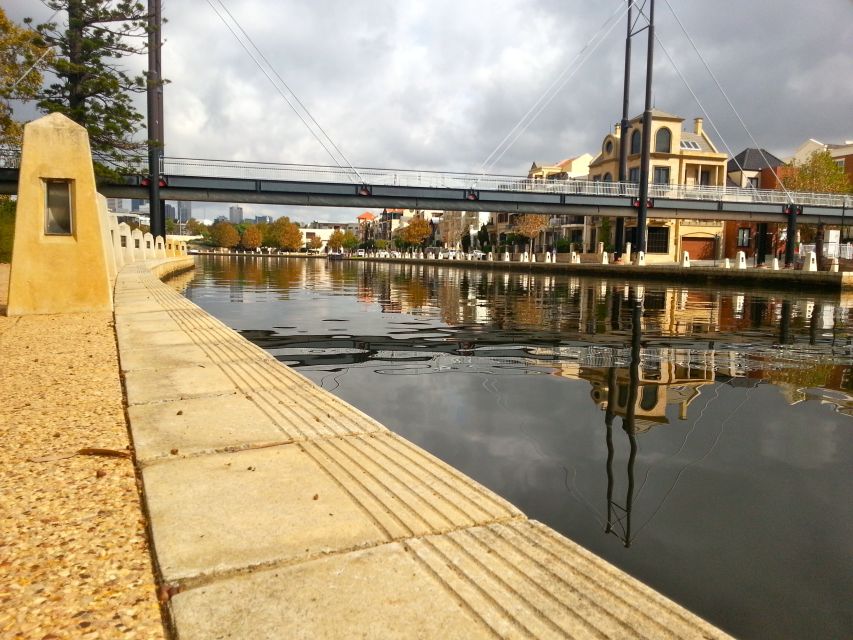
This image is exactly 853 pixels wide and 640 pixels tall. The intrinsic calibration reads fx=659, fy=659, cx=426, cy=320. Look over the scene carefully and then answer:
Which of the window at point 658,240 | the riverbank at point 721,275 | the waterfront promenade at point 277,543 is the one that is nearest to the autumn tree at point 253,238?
the window at point 658,240

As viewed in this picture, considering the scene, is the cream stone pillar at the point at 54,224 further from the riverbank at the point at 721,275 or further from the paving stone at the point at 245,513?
the riverbank at the point at 721,275

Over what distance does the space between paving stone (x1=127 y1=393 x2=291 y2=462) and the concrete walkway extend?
0.02m

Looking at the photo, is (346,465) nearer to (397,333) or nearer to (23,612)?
(23,612)

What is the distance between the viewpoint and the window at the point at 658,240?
6500 cm

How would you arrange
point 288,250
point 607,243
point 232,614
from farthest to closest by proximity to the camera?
1. point 288,250
2. point 607,243
3. point 232,614

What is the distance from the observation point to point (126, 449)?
3.65 m

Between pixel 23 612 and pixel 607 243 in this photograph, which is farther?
pixel 607 243

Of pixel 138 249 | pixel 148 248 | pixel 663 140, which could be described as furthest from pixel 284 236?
pixel 138 249

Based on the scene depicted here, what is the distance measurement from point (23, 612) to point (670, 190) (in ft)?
175

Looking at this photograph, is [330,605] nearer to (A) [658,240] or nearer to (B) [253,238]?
(A) [658,240]

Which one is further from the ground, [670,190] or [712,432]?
[670,190]

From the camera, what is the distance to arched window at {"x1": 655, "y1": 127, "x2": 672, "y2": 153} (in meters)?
64.2

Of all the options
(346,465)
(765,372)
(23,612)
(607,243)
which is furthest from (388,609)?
(607,243)

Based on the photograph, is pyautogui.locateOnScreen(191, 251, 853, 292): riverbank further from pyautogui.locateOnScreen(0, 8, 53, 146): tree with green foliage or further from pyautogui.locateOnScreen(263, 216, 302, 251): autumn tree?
pyautogui.locateOnScreen(263, 216, 302, 251): autumn tree
